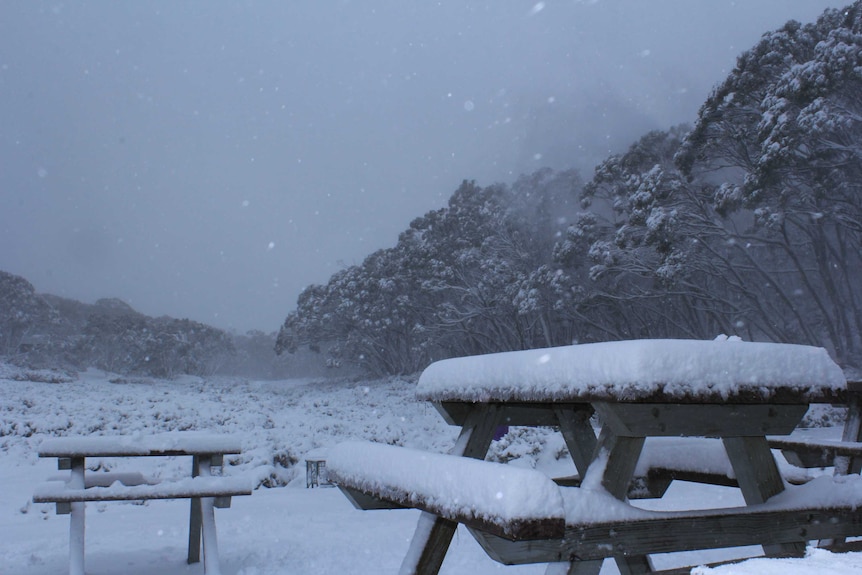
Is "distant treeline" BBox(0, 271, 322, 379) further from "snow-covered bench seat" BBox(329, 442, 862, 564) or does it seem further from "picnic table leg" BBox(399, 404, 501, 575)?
"snow-covered bench seat" BBox(329, 442, 862, 564)

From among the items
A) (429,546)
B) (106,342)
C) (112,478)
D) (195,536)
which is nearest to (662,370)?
(429,546)

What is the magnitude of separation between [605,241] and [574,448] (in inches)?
814

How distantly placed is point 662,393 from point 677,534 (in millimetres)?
568

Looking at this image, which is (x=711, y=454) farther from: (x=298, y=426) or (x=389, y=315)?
(x=389, y=315)

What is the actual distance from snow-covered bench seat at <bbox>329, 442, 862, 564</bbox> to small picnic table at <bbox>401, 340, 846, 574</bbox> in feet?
0.31

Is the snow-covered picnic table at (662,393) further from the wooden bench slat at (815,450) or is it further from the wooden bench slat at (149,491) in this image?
the wooden bench slat at (149,491)

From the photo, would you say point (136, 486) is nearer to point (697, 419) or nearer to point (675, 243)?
point (697, 419)

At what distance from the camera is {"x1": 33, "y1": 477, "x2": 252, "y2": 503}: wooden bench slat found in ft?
12.9

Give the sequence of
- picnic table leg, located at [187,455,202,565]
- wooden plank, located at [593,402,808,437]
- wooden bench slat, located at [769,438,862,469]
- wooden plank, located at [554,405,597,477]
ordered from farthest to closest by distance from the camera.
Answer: picnic table leg, located at [187,455,202,565] < wooden bench slat, located at [769,438,862,469] < wooden plank, located at [554,405,597,477] < wooden plank, located at [593,402,808,437]

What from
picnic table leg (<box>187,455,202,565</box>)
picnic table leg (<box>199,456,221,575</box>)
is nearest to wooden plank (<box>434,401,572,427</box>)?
picnic table leg (<box>199,456,221,575</box>)

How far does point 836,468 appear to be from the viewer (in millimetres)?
4016

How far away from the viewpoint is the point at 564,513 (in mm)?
1822

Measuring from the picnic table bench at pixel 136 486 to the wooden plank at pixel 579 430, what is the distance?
2.17 m

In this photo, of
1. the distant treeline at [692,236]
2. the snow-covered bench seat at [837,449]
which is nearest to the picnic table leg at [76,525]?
the snow-covered bench seat at [837,449]
